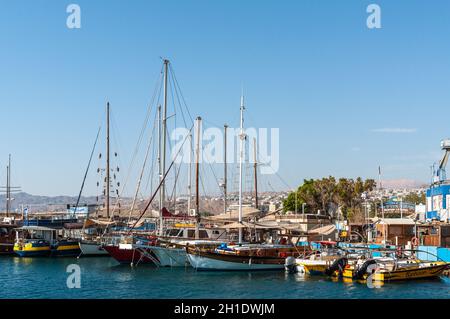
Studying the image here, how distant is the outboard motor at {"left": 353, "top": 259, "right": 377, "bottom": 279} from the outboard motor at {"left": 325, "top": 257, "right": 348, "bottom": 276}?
1.38m

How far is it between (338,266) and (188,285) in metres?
11.4

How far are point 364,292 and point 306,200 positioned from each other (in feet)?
209

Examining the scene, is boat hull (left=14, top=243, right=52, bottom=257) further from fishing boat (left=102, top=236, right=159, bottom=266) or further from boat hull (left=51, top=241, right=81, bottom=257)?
fishing boat (left=102, top=236, right=159, bottom=266)

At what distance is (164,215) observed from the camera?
181ft

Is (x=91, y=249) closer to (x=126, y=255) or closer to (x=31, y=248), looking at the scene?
(x=31, y=248)

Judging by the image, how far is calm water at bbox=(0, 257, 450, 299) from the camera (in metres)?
33.9

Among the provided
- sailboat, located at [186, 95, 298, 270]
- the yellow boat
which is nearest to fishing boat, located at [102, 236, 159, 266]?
sailboat, located at [186, 95, 298, 270]

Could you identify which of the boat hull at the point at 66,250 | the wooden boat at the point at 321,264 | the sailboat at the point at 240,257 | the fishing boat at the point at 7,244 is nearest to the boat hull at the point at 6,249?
the fishing boat at the point at 7,244

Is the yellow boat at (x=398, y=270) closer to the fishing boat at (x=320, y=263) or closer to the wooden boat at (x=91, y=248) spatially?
the fishing boat at (x=320, y=263)

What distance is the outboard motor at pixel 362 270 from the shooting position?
128 feet

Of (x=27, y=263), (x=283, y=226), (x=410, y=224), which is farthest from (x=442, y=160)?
(x=27, y=263)

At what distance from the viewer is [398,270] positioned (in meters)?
38.2

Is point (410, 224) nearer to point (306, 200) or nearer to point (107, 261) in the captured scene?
point (107, 261)

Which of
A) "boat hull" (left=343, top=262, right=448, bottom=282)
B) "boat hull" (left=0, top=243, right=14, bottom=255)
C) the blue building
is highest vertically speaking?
the blue building
